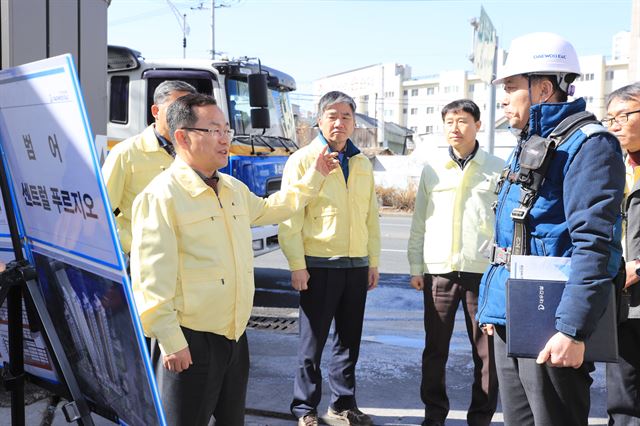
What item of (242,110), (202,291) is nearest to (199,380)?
(202,291)

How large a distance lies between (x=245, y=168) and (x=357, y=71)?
216 ft

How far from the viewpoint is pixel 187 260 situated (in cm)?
235

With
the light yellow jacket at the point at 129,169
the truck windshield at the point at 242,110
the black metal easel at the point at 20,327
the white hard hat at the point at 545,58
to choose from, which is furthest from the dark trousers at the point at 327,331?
the truck windshield at the point at 242,110

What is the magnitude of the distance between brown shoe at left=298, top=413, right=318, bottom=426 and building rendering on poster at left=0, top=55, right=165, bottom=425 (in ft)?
5.51

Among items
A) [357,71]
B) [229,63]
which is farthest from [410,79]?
[229,63]

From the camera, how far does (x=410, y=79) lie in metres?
92.2

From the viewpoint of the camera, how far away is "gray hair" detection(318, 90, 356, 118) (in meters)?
3.55

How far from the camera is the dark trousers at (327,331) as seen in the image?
356 centimetres

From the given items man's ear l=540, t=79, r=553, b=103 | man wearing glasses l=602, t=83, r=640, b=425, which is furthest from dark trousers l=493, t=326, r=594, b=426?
man's ear l=540, t=79, r=553, b=103

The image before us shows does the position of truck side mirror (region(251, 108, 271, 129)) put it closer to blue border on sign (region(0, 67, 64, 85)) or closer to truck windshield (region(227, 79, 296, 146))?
truck windshield (region(227, 79, 296, 146))

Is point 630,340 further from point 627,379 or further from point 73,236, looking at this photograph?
point 73,236

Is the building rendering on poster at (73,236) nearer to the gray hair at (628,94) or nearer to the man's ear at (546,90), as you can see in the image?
the man's ear at (546,90)

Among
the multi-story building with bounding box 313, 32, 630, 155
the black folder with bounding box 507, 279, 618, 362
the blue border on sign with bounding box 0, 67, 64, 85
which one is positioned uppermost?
the multi-story building with bounding box 313, 32, 630, 155

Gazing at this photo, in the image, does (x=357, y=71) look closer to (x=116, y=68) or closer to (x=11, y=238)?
(x=116, y=68)
